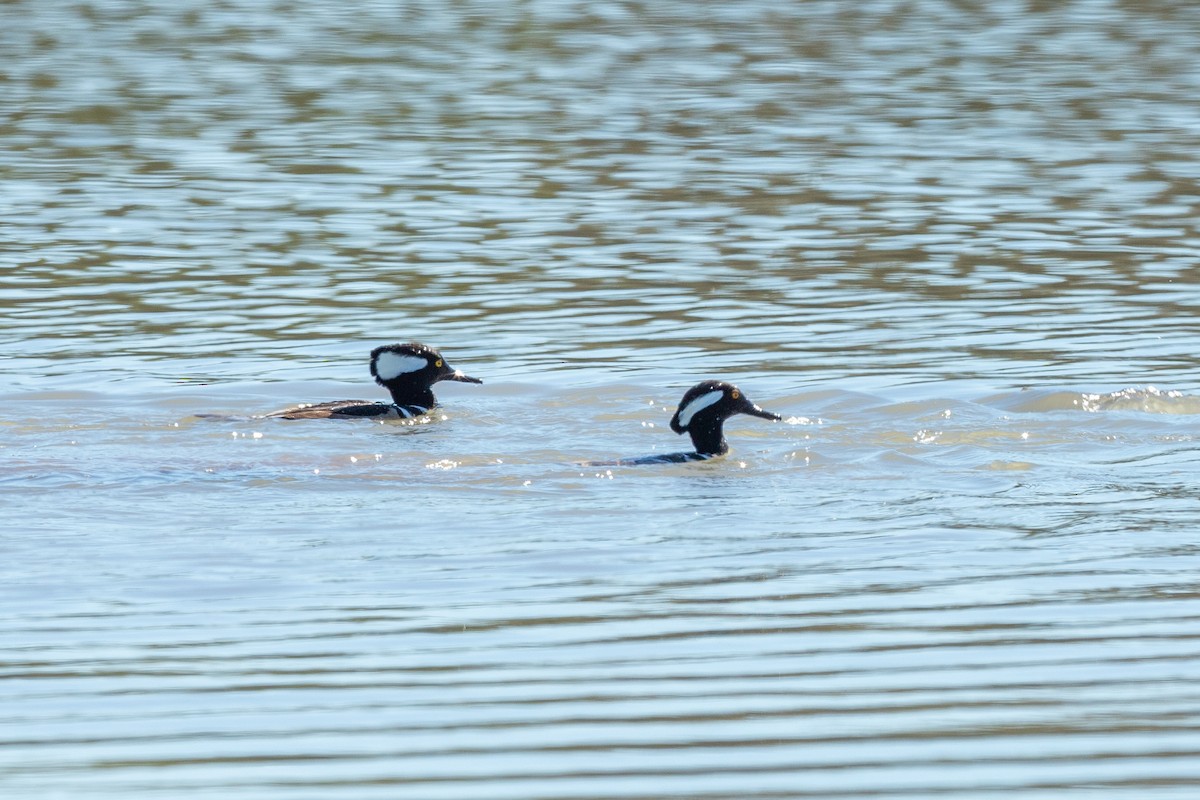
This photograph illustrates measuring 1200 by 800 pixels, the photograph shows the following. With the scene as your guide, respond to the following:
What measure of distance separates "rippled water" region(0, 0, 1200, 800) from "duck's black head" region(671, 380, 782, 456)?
26 centimetres

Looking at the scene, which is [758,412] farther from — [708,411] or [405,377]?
[405,377]

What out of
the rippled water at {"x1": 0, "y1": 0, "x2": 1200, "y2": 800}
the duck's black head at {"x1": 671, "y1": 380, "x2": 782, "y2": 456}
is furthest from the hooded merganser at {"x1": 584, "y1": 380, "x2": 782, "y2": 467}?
the rippled water at {"x1": 0, "y1": 0, "x2": 1200, "y2": 800}

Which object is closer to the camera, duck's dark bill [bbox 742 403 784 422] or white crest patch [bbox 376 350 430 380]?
duck's dark bill [bbox 742 403 784 422]

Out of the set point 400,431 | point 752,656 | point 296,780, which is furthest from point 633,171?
point 296,780

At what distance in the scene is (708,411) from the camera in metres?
13.4

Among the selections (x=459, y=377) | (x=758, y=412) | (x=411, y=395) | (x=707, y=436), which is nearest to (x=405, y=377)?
(x=411, y=395)

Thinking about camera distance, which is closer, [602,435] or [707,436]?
[707,436]

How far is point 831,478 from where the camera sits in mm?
12492

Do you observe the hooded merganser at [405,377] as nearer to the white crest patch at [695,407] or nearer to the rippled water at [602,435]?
the rippled water at [602,435]

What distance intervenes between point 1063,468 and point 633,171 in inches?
506

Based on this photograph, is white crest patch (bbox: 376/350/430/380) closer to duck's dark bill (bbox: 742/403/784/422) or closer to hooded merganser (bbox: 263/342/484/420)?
hooded merganser (bbox: 263/342/484/420)

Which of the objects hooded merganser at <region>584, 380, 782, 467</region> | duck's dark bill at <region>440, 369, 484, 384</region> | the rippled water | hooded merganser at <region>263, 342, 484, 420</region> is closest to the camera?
the rippled water

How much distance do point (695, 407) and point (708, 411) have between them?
0.34 ft

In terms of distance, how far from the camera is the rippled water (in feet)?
23.9
